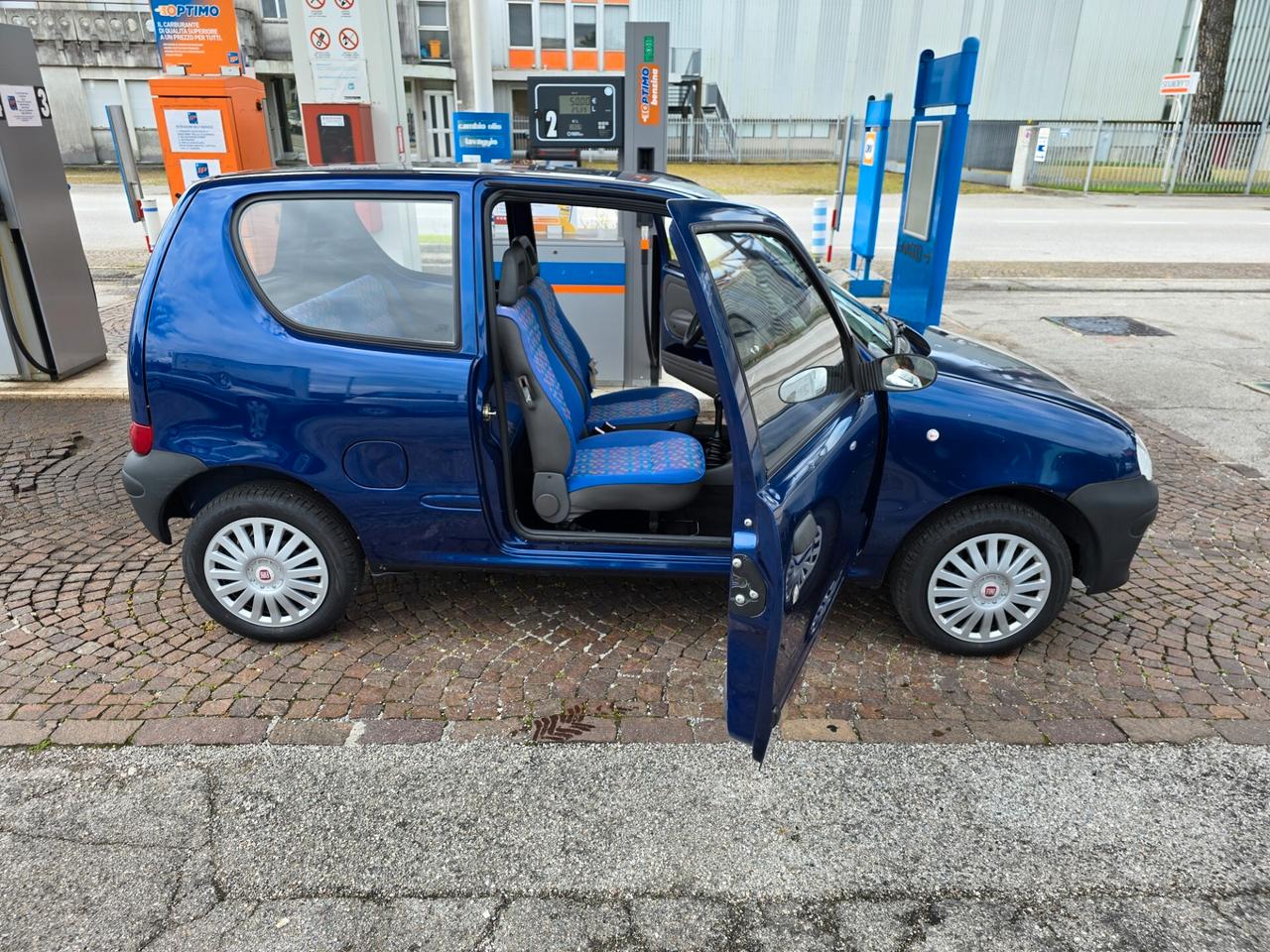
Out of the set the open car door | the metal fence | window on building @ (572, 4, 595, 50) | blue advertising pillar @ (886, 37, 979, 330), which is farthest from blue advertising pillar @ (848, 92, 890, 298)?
window on building @ (572, 4, 595, 50)

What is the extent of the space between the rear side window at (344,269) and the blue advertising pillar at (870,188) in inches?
314

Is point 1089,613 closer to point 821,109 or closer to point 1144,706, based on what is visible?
point 1144,706

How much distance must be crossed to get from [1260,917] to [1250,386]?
20.5 ft

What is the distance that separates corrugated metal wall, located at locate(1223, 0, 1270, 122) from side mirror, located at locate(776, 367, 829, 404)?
Answer: 37.4m

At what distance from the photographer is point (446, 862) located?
255cm

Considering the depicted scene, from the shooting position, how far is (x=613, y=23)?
109 ft

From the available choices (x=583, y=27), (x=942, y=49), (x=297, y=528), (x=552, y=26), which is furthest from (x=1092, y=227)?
(x=552, y=26)

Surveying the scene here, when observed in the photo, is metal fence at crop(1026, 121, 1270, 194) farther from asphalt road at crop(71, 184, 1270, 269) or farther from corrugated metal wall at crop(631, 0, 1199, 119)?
corrugated metal wall at crop(631, 0, 1199, 119)

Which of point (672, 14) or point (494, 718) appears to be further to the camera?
point (672, 14)

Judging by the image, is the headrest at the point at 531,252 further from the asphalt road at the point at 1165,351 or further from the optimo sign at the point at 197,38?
the optimo sign at the point at 197,38

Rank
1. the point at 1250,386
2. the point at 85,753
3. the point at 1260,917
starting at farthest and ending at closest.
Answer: the point at 1250,386 → the point at 85,753 → the point at 1260,917

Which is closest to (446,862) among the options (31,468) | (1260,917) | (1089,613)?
(1260,917)

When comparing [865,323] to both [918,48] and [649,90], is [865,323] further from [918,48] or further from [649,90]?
[918,48]

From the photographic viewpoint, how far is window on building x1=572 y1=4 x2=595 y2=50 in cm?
3303
